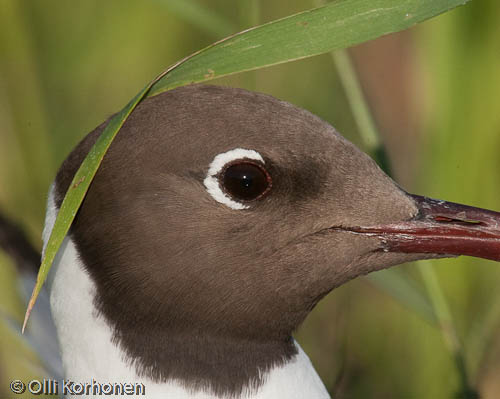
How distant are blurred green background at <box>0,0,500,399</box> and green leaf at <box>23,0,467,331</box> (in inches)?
43.8

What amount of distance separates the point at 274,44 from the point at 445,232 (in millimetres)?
639

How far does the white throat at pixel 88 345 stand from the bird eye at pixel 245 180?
430 millimetres

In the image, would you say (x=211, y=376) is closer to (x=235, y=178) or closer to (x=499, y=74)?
(x=235, y=178)

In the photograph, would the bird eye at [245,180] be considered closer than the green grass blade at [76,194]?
No

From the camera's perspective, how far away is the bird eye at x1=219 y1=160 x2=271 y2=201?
243 centimetres

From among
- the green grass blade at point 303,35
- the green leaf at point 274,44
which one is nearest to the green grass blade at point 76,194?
the green leaf at point 274,44

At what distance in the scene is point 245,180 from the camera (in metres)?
2.44

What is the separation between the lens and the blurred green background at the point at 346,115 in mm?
3717

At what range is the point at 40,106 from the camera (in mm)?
4227

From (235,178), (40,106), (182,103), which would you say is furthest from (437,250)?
(40,106)

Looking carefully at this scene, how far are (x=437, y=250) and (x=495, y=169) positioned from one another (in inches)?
64.3

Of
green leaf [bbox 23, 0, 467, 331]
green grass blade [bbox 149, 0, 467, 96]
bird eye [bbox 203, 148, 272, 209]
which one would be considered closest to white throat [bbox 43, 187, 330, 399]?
green leaf [bbox 23, 0, 467, 331]

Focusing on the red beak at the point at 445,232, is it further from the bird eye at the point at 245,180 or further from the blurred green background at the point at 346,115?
the blurred green background at the point at 346,115

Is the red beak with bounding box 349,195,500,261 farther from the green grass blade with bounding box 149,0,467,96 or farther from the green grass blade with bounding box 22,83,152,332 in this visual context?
the green grass blade with bounding box 22,83,152,332
